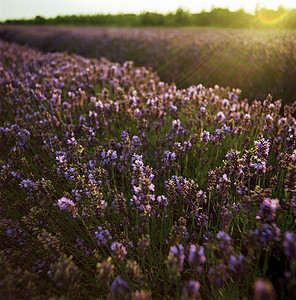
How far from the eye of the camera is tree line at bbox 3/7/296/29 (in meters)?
24.4

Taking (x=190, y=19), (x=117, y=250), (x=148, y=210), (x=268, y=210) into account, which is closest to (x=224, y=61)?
(x=148, y=210)

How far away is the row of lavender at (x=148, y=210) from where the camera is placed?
1.20m

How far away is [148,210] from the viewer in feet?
5.27

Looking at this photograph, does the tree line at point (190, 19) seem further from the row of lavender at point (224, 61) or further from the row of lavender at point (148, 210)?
the row of lavender at point (148, 210)

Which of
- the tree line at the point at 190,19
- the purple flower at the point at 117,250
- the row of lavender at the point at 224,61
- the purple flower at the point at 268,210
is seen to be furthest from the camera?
the tree line at the point at 190,19

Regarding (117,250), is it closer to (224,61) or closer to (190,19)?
(224,61)

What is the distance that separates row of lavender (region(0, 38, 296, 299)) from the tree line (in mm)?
20378

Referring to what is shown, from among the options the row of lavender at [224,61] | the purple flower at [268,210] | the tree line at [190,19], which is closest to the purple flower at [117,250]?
the purple flower at [268,210]

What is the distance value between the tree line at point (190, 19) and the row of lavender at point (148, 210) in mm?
20378

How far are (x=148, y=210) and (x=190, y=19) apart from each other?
116ft

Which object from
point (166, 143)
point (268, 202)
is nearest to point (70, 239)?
point (166, 143)

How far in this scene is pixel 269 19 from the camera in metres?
24.4

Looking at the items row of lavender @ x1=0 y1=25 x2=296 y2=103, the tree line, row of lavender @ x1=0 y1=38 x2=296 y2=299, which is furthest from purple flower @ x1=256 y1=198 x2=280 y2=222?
the tree line

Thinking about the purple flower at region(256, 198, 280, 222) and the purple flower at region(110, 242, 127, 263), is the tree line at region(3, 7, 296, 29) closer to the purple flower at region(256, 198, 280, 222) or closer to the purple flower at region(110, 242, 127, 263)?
the purple flower at region(256, 198, 280, 222)
